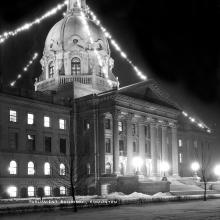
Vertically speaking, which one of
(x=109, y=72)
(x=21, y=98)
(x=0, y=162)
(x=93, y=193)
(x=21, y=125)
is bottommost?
(x=93, y=193)

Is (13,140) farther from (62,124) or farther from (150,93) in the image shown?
(150,93)

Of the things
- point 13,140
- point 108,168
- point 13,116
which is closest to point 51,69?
point 108,168

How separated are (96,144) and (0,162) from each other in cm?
1676

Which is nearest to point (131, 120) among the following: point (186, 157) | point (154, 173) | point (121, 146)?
point (121, 146)

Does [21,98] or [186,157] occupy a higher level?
[21,98]

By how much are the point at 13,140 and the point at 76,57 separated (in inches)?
1212

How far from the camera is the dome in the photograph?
89.9 meters

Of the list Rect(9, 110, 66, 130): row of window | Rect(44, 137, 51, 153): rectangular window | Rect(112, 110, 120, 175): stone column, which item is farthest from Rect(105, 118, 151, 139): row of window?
Rect(44, 137, 51, 153): rectangular window

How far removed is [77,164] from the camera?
7044 centimetres

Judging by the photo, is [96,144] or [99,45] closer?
[96,144]

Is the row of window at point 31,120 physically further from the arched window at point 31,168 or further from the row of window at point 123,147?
the row of window at point 123,147

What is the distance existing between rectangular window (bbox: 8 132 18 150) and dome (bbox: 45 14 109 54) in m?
30.6

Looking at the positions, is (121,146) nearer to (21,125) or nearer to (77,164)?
(77,164)

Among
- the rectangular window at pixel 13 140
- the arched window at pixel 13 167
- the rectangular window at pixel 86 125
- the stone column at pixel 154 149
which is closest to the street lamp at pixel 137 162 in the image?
the stone column at pixel 154 149
